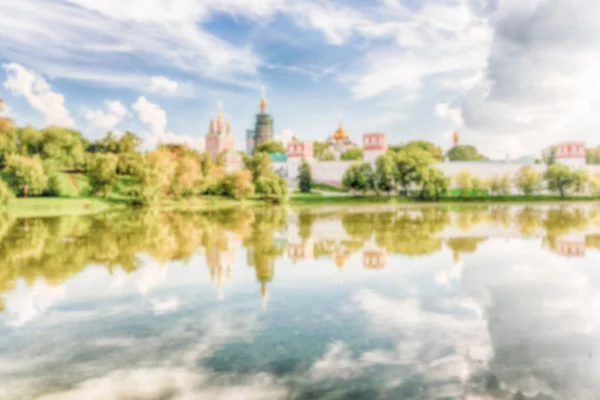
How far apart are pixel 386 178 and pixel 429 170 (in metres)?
4.41

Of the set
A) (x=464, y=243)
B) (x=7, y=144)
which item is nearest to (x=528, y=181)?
(x=464, y=243)

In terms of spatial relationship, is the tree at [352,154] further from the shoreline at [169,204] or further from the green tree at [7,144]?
the green tree at [7,144]

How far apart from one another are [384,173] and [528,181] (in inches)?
655

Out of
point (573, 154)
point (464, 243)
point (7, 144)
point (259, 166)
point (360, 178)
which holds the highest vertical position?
point (7, 144)

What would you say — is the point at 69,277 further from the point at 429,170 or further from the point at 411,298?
the point at 429,170

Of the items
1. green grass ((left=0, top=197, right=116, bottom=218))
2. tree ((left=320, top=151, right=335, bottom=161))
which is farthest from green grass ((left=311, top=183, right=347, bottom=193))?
green grass ((left=0, top=197, right=116, bottom=218))

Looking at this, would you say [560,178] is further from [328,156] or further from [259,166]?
[328,156]

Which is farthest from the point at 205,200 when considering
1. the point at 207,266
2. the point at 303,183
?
the point at 207,266

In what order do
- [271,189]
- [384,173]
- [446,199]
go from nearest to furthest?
[271,189]
[446,199]
[384,173]

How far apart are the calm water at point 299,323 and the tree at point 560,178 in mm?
43682

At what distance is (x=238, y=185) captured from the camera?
42.1 meters

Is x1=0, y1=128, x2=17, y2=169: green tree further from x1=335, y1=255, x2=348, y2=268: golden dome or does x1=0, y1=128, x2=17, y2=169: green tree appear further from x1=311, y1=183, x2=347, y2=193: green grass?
x1=335, y1=255, x2=348, y2=268: golden dome

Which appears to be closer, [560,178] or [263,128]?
[560,178]

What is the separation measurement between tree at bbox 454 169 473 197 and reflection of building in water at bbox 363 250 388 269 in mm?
42670
